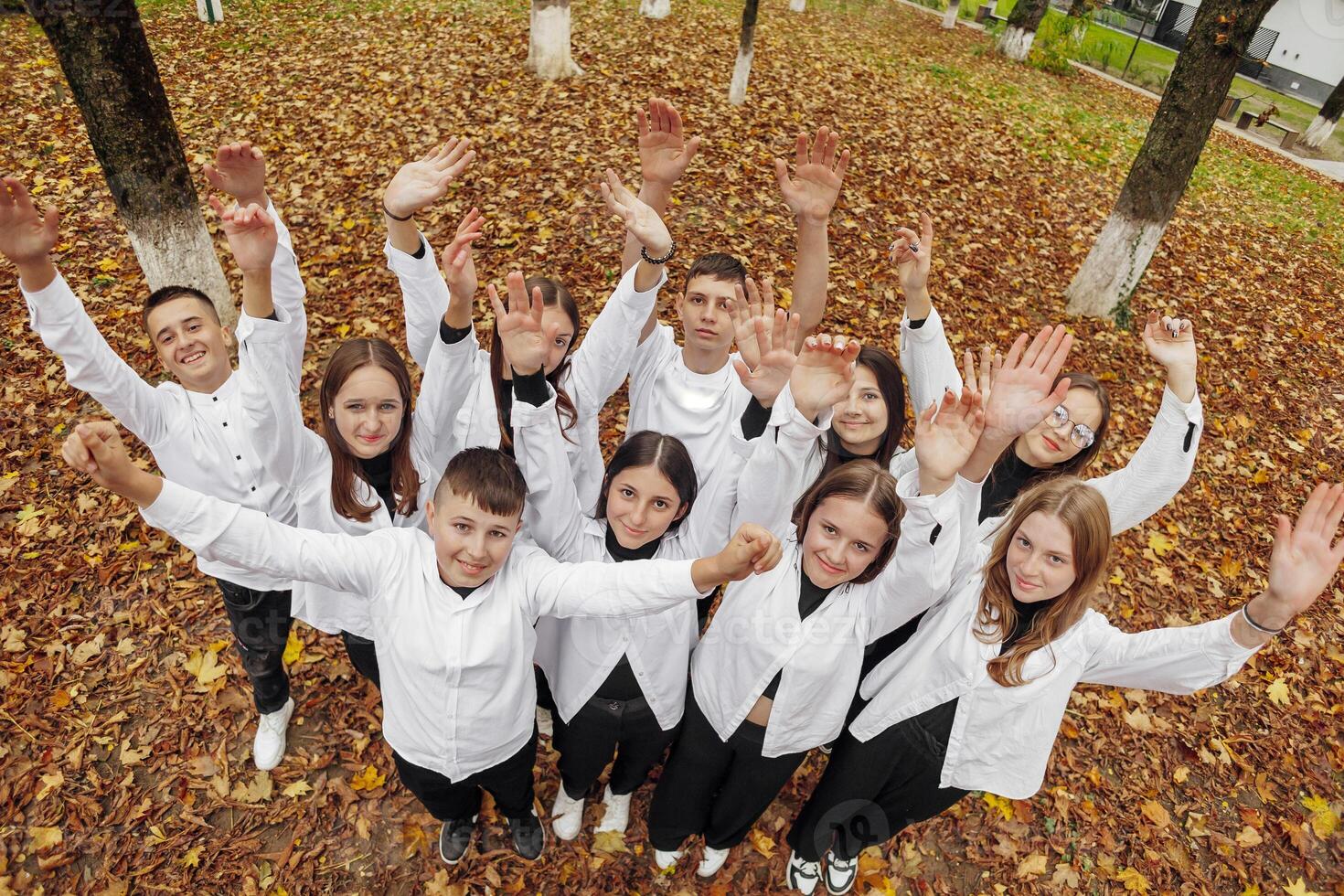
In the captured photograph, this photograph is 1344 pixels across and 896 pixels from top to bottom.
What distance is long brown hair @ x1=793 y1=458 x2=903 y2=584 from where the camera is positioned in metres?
2.61

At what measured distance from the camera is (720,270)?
3385 mm

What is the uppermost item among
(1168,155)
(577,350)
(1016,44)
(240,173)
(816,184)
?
(1016,44)

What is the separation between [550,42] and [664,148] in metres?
7.15

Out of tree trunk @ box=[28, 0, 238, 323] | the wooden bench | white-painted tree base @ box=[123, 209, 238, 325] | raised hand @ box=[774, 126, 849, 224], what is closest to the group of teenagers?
raised hand @ box=[774, 126, 849, 224]

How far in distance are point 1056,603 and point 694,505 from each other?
147 cm

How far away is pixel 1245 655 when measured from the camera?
2404mm

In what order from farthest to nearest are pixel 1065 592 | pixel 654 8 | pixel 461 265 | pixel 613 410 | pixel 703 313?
pixel 654 8 < pixel 613 410 < pixel 703 313 < pixel 461 265 < pixel 1065 592

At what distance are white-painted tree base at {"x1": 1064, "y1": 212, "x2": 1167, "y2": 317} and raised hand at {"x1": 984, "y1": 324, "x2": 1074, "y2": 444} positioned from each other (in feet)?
19.7

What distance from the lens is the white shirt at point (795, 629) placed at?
2631 mm

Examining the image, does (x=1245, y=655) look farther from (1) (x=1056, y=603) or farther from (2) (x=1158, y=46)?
(2) (x=1158, y=46)

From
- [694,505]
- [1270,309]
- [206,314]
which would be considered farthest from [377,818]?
[1270,309]

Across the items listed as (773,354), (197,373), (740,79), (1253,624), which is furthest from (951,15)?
(197,373)

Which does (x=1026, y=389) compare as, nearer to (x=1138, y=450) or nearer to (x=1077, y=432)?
(x=1077, y=432)

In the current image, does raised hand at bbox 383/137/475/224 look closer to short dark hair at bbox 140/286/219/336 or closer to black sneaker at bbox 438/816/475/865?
short dark hair at bbox 140/286/219/336
